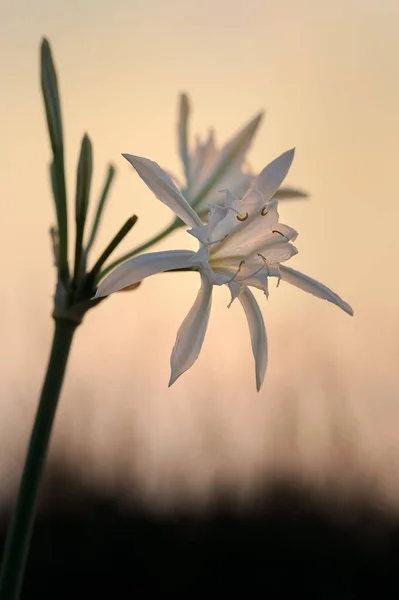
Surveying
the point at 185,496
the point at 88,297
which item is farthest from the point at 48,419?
the point at 185,496

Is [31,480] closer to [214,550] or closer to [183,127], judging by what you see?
[183,127]

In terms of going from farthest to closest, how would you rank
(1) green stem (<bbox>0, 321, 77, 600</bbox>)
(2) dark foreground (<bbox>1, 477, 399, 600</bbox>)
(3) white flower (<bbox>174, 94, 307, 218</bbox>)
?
(2) dark foreground (<bbox>1, 477, 399, 600</bbox>)
(3) white flower (<bbox>174, 94, 307, 218</bbox>)
(1) green stem (<bbox>0, 321, 77, 600</bbox>)

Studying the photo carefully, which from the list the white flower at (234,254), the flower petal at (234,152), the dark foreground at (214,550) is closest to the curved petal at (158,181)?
the white flower at (234,254)

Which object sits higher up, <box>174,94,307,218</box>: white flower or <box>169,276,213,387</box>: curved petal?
<box>174,94,307,218</box>: white flower

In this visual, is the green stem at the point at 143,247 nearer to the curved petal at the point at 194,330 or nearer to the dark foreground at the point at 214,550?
the curved petal at the point at 194,330

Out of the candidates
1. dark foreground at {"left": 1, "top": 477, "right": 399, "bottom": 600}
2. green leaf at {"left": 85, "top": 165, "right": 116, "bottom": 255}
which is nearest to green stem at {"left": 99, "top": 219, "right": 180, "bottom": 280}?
green leaf at {"left": 85, "top": 165, "right": 116, "bottom": 255}

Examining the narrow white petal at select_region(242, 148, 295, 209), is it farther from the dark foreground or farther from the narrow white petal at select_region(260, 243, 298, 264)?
the dark foreground

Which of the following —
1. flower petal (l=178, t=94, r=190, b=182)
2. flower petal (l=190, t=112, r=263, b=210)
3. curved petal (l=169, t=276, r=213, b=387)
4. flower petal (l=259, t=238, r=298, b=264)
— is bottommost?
curved petal (l=169, t=276, r=213, b=387)

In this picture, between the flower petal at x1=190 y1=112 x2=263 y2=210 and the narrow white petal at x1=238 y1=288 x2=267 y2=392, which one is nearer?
the narrow white petal at x1=238 y1=288 x2=267 y2=392

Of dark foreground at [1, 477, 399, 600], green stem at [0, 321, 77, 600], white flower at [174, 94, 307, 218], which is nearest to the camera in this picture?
green stem at [0, 321, 77, 600]
